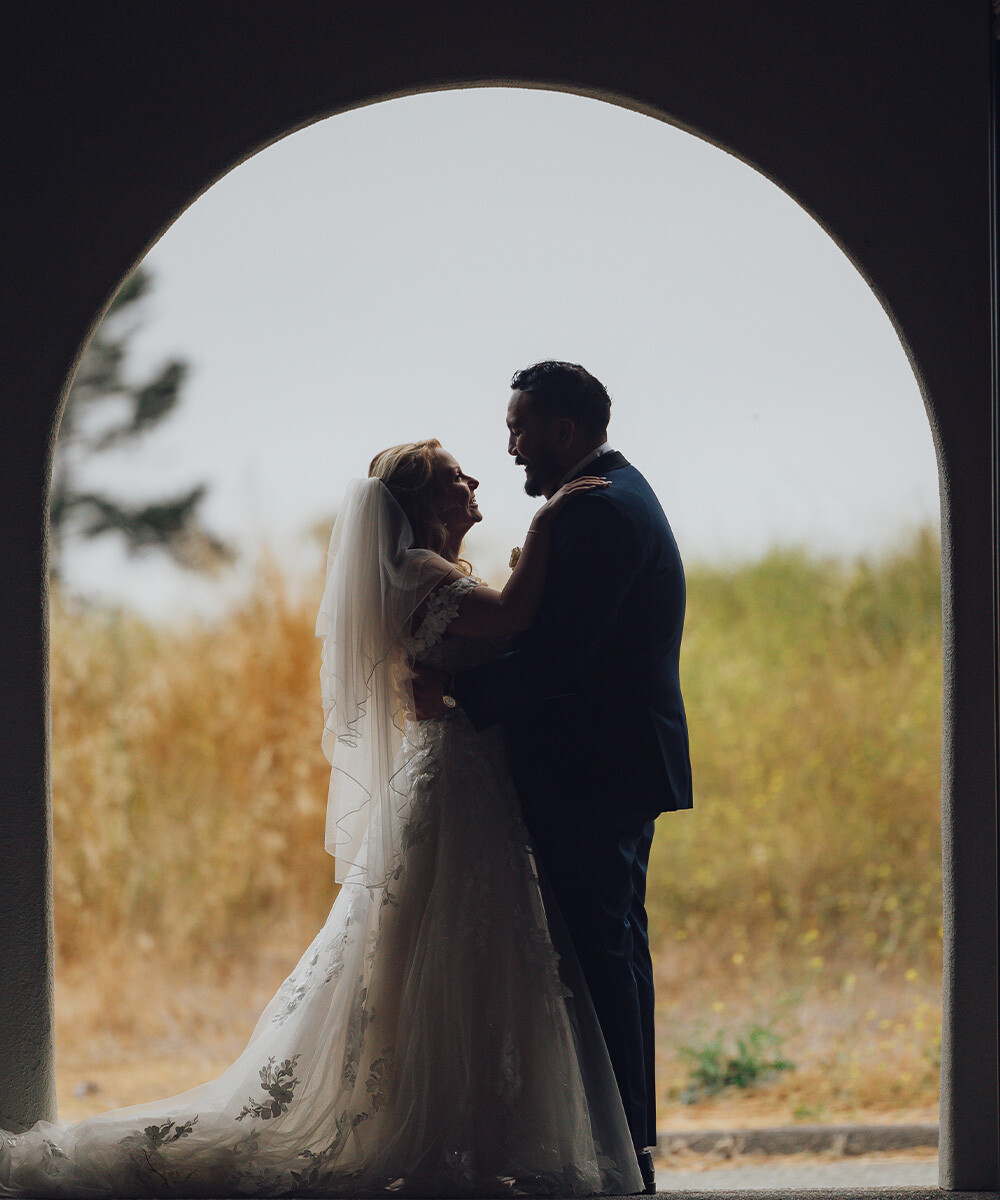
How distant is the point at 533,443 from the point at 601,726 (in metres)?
0.71

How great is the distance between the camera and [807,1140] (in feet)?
13.1

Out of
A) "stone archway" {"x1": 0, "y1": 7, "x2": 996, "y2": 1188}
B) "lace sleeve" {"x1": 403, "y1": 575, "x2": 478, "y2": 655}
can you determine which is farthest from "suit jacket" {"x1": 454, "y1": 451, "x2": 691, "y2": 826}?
"stone archway" {"x1": 0, "y1": 7, "x2": 996, "y2": 1188}

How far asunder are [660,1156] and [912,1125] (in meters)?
1.02

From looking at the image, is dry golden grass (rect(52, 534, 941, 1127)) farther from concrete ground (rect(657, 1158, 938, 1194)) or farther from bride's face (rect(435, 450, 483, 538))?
bride's face (rect(435, 450, 483, 538))

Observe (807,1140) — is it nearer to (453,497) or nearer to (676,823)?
(676,823)

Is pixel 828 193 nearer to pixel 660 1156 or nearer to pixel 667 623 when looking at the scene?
pixel 667 623

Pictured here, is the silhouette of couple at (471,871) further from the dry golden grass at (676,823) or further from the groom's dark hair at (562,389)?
the dry golden grass at (676,823)

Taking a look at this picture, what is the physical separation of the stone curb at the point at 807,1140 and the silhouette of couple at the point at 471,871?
1934 millimetres

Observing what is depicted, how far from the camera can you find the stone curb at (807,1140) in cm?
398

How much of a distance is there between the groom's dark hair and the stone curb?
3.11 meters

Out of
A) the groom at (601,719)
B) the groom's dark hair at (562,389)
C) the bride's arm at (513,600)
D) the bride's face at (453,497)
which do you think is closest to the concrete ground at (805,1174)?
the groom at (601,719)

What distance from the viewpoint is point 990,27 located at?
7.86ft

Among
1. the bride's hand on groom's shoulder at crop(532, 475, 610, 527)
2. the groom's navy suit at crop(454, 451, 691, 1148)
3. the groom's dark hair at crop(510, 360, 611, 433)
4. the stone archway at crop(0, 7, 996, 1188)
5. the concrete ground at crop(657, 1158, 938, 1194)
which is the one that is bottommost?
the concrete ground at crop(657, 1158, 938, 1194)

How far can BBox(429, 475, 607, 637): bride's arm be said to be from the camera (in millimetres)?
2295
